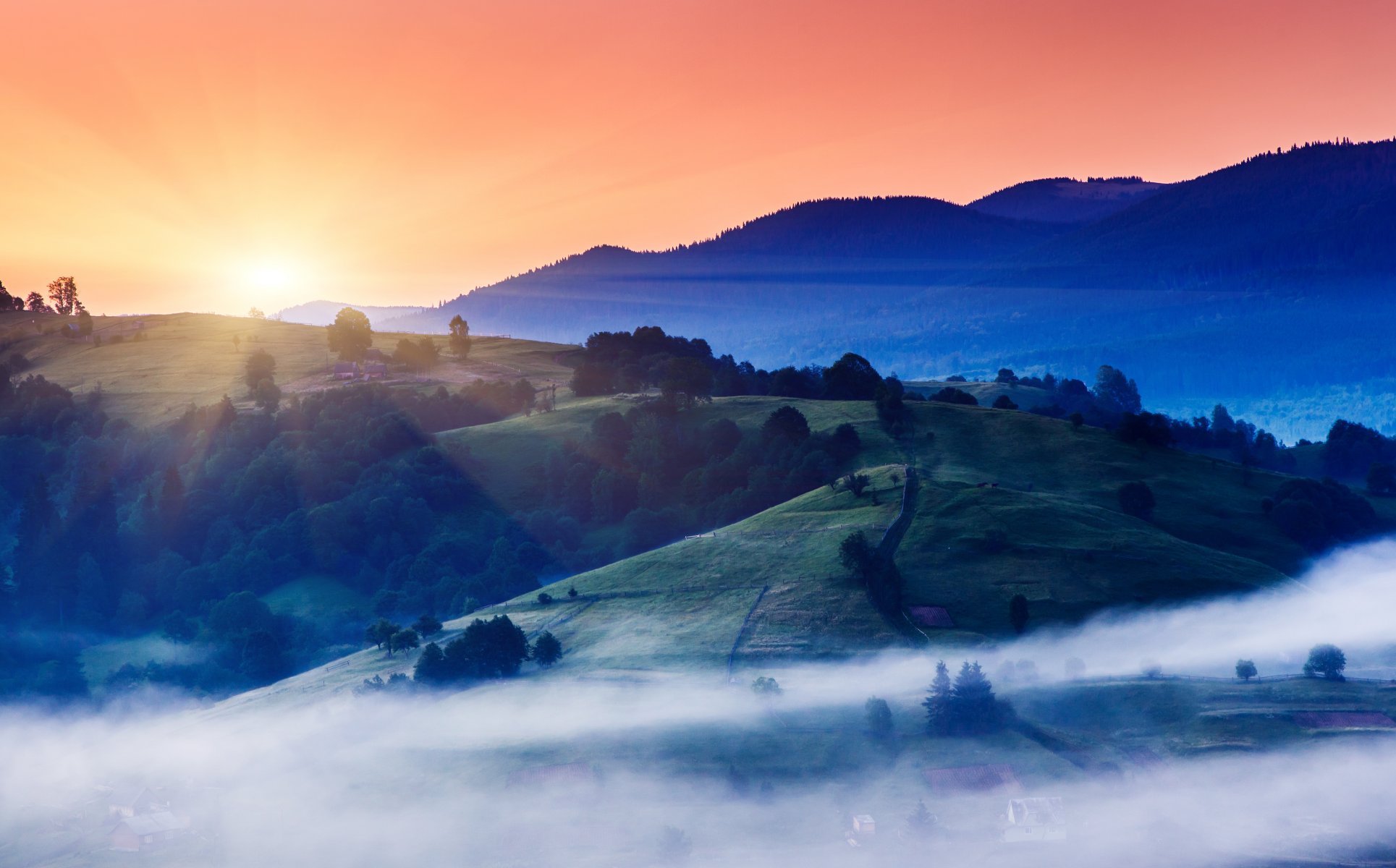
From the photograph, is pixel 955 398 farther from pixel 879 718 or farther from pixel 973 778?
pixel 973 778

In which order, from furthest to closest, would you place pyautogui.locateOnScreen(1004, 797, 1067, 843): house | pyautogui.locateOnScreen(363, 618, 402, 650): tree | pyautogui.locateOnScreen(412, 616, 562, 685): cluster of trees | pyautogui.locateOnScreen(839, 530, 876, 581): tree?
pyautogui.locateOnScreen(363, 618, 402, 650): tree → pyautogui.locateOnScreen(839, 530, 876, 581): tree → pyautogui.locateOnScreen(412, 616, 562, 685): cluster of trees → pyautogui.locateOnScreen(1004, 797, 1067, 843): house

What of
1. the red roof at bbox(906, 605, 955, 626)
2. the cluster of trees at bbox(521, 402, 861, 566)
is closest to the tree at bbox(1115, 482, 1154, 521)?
the cluster of trees at bbox(521, 402, 861, 566)

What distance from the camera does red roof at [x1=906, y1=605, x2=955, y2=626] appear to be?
99750 millimetres

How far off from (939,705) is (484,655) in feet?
125

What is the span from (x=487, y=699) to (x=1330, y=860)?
190 feet

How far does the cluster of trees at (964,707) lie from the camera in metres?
81.8

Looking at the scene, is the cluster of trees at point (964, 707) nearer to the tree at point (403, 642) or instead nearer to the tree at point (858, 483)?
the tree at point (858, 483)

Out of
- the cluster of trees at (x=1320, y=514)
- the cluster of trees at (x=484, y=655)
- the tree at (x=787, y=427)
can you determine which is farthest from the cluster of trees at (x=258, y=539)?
the cluster of trees at (x=1320, y=514)

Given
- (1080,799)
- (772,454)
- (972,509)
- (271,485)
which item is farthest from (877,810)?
(271,485)

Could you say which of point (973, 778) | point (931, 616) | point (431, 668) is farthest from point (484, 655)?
point (973, 778)

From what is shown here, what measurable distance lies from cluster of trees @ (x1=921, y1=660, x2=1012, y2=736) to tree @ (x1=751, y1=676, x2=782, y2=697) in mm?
10622

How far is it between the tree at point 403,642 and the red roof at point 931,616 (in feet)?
147

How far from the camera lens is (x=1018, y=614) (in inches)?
3912

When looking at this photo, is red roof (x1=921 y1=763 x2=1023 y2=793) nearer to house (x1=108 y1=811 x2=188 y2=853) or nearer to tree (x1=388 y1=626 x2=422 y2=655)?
house (x1=108 y1=811 x2=188 y2=853)
